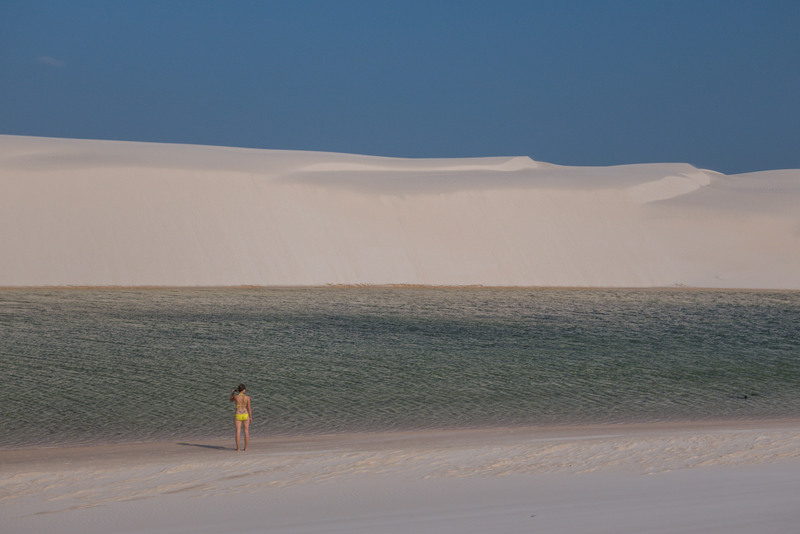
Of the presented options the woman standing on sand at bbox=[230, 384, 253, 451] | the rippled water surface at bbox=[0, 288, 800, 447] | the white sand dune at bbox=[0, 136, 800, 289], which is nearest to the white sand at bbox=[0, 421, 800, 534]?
the woman standing on sand at bbox=[230, 384, 253, 451]

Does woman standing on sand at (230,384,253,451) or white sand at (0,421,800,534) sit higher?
woman standing on sand at (230,384,253,451)

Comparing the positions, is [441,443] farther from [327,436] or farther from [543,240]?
[543,240]

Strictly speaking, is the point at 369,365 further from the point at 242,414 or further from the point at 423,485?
the point at 423,485

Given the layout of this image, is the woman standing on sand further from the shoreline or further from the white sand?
the shoreline

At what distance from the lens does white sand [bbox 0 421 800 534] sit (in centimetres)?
664

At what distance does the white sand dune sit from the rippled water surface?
848 centimetres

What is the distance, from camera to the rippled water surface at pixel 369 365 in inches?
471

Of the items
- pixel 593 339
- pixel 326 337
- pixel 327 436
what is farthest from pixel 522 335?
pixel 327 436

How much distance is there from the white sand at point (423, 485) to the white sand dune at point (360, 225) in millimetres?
23756

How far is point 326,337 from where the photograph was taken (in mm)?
18734

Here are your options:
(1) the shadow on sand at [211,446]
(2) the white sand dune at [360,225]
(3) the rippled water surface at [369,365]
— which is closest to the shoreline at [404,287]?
(2) the white sand dune at [360,225]

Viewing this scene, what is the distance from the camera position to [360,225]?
38938mm

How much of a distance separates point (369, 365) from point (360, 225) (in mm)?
23637

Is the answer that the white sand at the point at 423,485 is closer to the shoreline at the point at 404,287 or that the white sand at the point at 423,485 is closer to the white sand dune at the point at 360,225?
the shoreline at the point at 404,287
